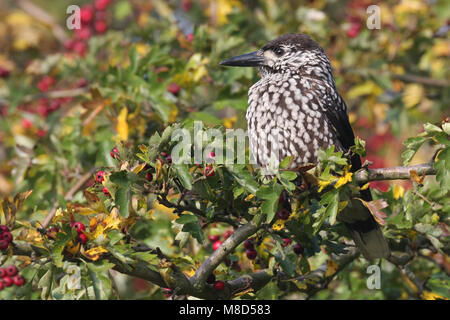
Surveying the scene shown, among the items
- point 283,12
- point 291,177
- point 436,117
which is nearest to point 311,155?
A: point 291,177

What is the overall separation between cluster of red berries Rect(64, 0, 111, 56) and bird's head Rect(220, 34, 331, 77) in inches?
75.0


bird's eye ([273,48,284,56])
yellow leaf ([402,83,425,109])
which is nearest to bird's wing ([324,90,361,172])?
bird's eye ([273,48,284,56])

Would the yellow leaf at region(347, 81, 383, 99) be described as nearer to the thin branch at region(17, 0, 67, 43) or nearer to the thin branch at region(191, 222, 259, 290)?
the thin branch at region(17, 0, 67, 43)

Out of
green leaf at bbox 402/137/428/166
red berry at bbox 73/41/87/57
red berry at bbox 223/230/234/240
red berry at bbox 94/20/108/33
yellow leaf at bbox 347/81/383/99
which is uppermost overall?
red berry at bbox 94/20/108/33

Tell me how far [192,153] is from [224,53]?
157 cm

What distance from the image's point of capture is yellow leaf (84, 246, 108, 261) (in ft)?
7.74

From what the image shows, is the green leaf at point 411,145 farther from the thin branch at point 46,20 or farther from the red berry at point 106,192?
the thin branch at point 46,20

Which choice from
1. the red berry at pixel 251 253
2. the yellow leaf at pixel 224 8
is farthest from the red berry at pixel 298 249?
the yellow leaf at pixel 224 8

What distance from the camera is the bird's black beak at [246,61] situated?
3.63 metres

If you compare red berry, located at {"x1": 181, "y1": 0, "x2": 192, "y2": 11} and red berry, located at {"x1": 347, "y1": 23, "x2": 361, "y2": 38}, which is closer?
red berry, located at {"x1": 347, "y1": 23, "x2": 361, "y2": 38}

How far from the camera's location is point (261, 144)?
3.30m

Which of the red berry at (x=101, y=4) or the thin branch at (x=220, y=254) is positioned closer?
the thin branch at (x=220, y=254)

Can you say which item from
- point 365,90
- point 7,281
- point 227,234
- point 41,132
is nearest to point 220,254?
point 227,234
